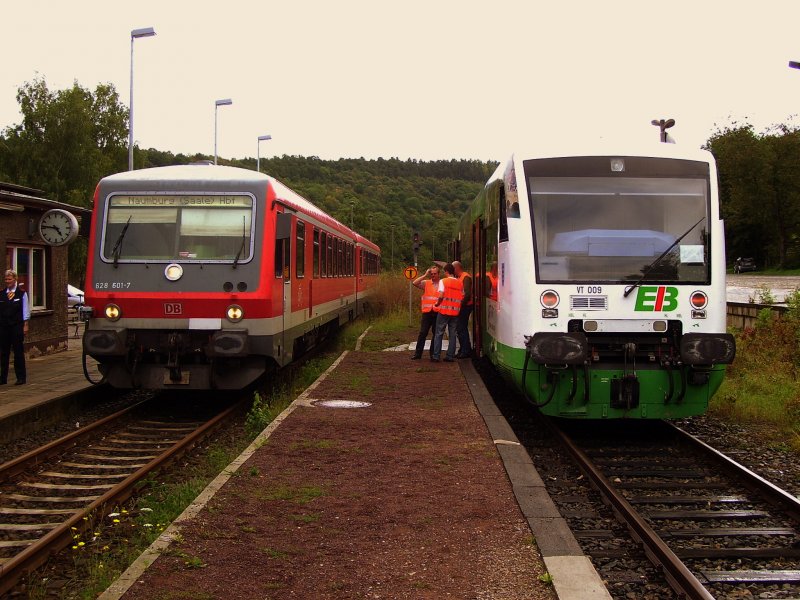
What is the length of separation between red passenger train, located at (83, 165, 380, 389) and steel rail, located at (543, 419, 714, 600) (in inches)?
180

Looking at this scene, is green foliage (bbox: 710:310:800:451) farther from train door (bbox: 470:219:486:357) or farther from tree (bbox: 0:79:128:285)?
tree (bbox: 0:79:128:285)

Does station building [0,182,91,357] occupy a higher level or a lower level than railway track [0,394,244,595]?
higher

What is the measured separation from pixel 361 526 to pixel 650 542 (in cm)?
183

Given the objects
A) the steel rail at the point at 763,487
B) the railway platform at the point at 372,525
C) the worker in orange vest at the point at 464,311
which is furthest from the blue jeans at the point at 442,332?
the steel rail at the point at 763,487

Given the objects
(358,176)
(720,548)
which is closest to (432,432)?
(720,548)

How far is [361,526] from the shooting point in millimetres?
5258

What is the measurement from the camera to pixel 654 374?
796cm

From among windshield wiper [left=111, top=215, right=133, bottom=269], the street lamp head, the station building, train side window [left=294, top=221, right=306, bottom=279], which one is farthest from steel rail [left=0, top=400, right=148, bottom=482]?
the street lamp head

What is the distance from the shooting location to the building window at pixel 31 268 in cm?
1461

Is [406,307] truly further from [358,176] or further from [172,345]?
[358,176]

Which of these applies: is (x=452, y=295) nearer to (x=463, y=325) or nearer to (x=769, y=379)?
(x=463, y=325)

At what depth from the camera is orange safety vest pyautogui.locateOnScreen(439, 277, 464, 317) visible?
44.8ft

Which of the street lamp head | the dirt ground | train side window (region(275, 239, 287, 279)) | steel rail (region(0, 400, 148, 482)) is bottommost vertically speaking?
steel rail (region(0, 400, 148, 482))

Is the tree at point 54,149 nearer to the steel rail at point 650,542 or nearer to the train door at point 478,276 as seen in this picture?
the train door at point 478,276
